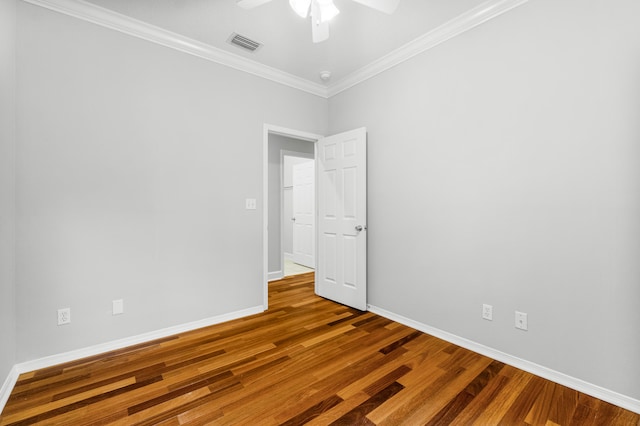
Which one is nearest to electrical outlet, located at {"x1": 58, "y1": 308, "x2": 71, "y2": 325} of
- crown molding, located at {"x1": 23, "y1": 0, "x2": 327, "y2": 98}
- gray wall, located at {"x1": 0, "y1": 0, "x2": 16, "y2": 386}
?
gray wall, located at {"x1": 0, "y1": 0, "x2": 16, "y2": 386}

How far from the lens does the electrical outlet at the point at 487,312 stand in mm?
2263

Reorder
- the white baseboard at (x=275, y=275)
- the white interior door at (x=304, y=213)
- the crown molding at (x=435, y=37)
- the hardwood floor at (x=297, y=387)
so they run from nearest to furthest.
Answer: the hardwood floor at (x=297, y=387)
the crown molding at (x=435, y=37)
the white baseboard at (x=275, y=275)
the white interior door at (x=304, y=213)

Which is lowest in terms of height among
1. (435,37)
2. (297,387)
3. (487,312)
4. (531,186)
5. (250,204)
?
(297,387)

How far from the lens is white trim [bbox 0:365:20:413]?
1704 mm

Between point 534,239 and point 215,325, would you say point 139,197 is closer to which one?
point 215,325

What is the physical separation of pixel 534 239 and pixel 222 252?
8.84 feet

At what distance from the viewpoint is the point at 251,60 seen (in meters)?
3.08

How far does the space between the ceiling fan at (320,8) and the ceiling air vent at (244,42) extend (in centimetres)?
100

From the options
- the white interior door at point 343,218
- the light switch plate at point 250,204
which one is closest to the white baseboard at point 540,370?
the white interior door at point 343,218

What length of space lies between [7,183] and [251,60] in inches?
89.9

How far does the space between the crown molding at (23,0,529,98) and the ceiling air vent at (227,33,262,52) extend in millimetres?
207

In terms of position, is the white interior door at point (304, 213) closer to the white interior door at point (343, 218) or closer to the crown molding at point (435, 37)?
the white interior door at point (343, 218)

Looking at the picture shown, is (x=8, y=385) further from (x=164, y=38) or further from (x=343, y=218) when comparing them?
(x=343, y=218)

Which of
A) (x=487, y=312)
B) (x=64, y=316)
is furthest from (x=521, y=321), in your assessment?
(x=64, y=316)
